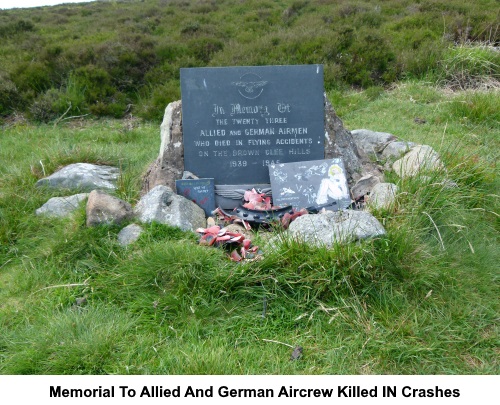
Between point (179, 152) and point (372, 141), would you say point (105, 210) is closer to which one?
point (179, 152)

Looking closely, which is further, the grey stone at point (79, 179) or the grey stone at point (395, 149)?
the grey stone at point (395, 149)

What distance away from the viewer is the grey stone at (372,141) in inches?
221

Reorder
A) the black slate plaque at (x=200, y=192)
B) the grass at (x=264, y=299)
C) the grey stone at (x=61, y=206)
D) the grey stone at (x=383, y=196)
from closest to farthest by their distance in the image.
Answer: the grass at (x=264, y=299)
the grey stone at (x=383, y=196)
the grey stone at (x=61, y=206)
the black slate plaque at (x=200, y=192)

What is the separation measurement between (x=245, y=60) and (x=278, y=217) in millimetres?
6610

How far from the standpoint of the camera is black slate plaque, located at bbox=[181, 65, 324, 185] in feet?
15.4

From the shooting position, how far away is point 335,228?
362cm

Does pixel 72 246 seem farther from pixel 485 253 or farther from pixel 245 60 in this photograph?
pixel 245 60

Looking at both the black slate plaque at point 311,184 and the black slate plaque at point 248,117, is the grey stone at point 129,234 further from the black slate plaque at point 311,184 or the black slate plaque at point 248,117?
the black slate plaque at point 311,184

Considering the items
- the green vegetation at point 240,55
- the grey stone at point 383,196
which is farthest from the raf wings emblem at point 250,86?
the green vegetation at point 240,55

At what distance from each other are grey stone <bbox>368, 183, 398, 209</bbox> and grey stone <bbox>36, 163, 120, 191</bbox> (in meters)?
2.28

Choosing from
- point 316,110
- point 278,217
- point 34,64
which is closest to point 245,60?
point 34,64

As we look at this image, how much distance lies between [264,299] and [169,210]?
3.95 ft

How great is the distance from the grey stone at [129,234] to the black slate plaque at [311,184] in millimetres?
1197

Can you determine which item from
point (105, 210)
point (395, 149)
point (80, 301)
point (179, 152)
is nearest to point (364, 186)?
point (395, 149)
